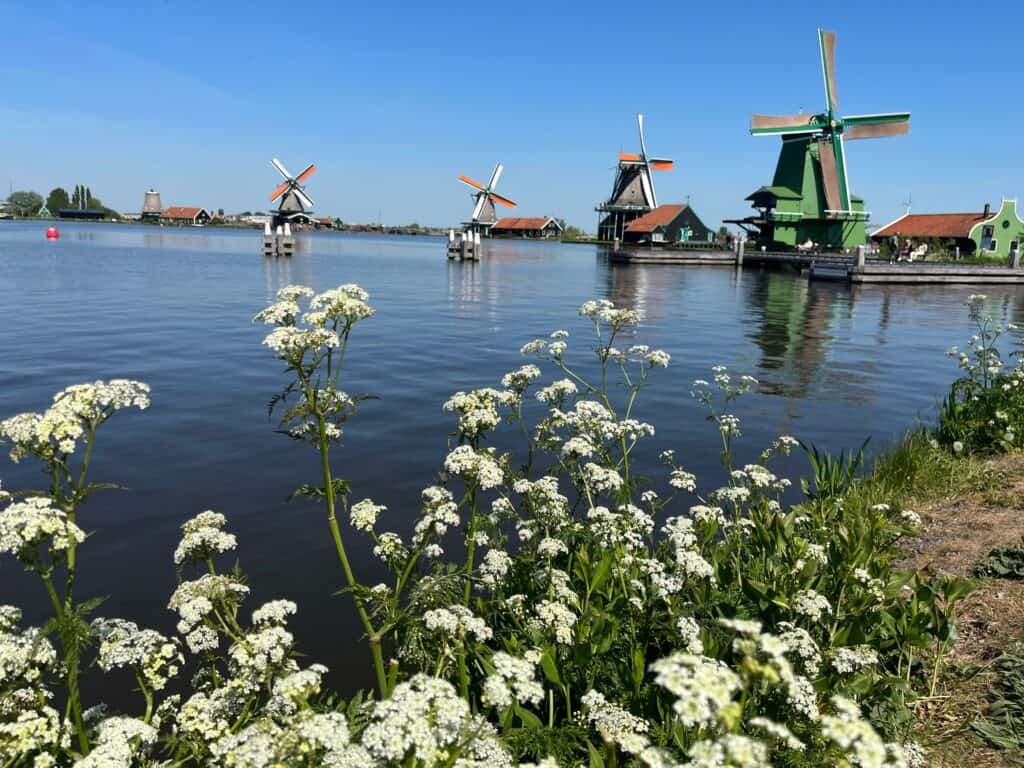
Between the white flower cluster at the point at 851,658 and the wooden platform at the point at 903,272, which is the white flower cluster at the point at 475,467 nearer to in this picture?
the white flower cluster at the point at 851,658

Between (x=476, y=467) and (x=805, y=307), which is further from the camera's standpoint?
(x=805, y=307)

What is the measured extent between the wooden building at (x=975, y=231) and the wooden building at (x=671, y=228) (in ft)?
74.8

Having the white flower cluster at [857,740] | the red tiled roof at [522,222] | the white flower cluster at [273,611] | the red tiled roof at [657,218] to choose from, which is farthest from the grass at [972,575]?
the red tiled roof at [522,222]

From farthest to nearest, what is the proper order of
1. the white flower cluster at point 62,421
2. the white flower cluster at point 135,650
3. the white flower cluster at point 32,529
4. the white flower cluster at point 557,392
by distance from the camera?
the white flower cluster at point 557,392, the white flower cluster at point 135,650, the white flower cluster at point 62,421, the white flower cluster at point 32,529

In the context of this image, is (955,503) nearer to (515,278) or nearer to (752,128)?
(515,278)

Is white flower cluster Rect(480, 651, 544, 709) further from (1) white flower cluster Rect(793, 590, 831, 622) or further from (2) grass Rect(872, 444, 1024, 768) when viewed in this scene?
(2) grass Rect(872, 444, 1024, 768)

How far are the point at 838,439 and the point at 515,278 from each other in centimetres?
3579

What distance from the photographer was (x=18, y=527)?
2.77 m

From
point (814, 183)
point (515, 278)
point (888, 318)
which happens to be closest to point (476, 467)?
point (888, 318)

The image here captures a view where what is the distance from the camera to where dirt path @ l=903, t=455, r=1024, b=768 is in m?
3.65

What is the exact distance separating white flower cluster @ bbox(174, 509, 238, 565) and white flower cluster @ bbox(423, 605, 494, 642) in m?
1.17

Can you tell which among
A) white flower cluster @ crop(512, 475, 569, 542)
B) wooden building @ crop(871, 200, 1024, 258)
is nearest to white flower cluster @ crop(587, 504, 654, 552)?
white flower cluster @ crop(512, 475, 569, 542)

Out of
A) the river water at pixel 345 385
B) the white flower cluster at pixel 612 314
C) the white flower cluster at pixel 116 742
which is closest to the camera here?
the white flower cluster at pixel 116 742

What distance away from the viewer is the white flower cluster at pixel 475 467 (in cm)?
367
